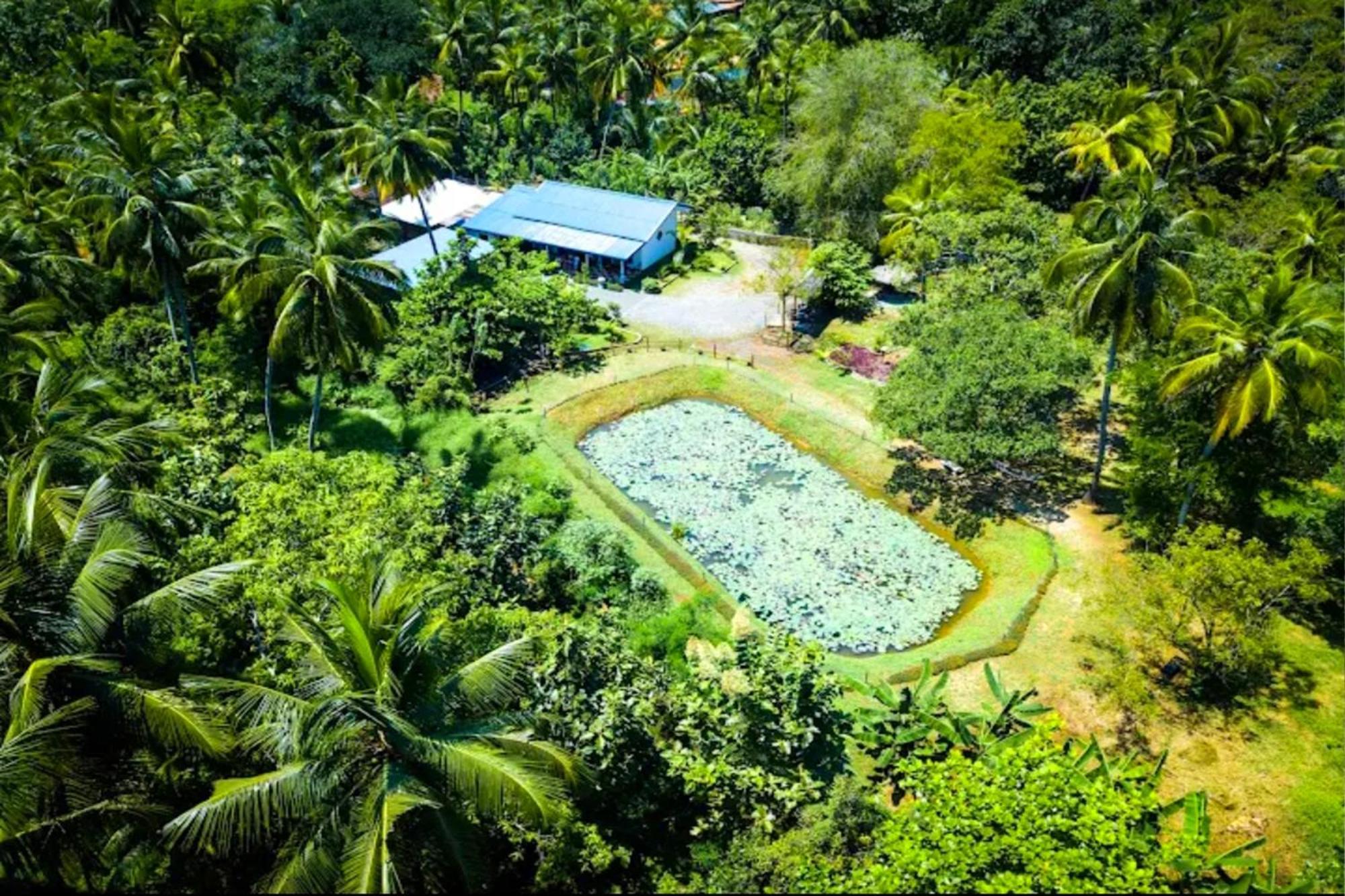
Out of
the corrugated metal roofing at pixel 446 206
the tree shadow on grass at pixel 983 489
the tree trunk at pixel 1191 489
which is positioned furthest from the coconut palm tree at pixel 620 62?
the tree trunk at pixel 1191 489

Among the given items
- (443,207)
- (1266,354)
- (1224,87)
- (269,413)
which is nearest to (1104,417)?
(1266,354)

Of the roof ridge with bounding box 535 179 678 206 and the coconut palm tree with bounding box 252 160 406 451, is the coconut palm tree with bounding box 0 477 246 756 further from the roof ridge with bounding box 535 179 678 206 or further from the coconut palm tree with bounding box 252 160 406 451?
the roof ridge with bounding box 535 179 678 206

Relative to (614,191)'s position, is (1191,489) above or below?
below

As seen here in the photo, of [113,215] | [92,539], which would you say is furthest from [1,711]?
[113,215]

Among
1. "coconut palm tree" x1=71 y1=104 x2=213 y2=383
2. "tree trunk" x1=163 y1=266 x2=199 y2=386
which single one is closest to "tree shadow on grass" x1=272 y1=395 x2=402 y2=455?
"tree trunk" x1=163 y1=266 x2=199 y2=386

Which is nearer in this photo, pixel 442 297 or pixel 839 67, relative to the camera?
pixel 442 297

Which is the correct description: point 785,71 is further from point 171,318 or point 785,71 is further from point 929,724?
point 929,724

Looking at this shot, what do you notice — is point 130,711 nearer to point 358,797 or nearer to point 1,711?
point 1,711
